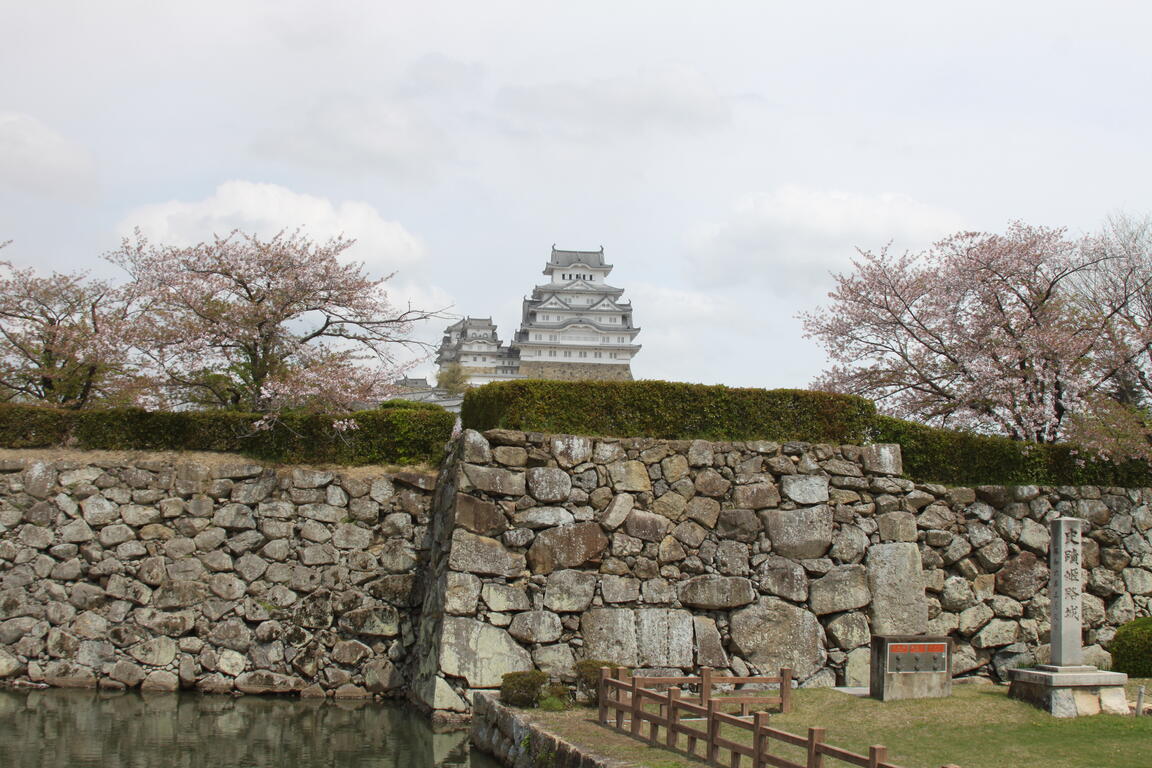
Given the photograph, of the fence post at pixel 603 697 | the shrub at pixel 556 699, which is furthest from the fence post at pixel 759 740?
the shrub at pixel 556 699

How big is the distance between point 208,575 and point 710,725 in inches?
394

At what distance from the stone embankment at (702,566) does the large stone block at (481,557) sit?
0.02 m

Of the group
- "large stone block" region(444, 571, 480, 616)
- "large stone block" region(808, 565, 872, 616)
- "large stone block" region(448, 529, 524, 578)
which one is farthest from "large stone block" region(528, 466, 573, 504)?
"large stone block" region(808, 565, 872, 616)

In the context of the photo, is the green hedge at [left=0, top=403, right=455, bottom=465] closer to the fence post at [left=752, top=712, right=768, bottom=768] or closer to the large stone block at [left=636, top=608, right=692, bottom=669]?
the large stone block at [left=636, top=608, right=692, bottom=669]

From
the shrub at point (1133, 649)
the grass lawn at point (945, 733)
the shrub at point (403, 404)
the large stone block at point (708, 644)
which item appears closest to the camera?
the grass lawn at point (945, 733)

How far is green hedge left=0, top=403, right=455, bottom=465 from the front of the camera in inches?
683

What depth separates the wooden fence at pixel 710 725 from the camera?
8234mm

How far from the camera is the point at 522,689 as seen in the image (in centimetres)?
1222

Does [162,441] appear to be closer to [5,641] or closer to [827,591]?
[5,641]

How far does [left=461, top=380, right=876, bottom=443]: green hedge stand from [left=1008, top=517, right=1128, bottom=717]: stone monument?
377cm

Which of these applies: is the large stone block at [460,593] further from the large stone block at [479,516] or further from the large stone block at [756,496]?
the large stone block at [756,496]

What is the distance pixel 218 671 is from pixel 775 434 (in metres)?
9.75

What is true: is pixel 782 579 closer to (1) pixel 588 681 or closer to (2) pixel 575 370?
(1) pixel 588 681

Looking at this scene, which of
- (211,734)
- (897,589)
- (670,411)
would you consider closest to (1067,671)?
(897,589)
